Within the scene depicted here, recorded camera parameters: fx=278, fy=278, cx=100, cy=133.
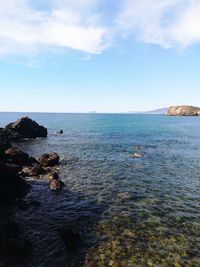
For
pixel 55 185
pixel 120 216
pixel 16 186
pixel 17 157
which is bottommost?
pixel 120 216

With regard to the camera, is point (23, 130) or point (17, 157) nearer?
point (17, 157)

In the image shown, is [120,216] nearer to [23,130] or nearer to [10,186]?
[10,186]

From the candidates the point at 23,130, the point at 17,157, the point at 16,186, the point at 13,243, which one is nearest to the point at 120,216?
the point at 13,243

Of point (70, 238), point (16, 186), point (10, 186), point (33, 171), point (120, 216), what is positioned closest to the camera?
point (70, 238)

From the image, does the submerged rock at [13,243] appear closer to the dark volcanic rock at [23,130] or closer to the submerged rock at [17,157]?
the submerged rock at [17,157]

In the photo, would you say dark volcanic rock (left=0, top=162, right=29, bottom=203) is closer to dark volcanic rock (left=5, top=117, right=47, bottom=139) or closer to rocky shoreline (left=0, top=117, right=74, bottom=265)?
rocky shoreline (left=0, top=117, right=74, bottom=265)

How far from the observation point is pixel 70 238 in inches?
797

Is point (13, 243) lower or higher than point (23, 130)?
lower

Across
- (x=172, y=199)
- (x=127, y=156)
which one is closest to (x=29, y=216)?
(x=172, y=199)

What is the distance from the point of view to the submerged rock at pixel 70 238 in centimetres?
1994

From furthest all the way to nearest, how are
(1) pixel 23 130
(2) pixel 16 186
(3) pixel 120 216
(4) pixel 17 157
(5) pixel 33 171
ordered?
(1) pixel 23 130 → (4) pixel 17 157 → (5) pixel 33 171 → (2) pixel 16 186 → (3) pixel 120 216

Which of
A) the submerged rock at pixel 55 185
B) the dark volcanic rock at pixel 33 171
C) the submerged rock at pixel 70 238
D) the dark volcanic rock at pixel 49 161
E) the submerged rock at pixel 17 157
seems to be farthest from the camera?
the dark volcanic rock at pixel 49 161

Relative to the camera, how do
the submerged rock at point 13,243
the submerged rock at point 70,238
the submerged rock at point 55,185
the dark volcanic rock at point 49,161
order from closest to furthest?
the submerged rock at point 13,243, the submerged rock at point 70,238, the submerged rock at point 55,185, the dark volcanic rock at point 49,161

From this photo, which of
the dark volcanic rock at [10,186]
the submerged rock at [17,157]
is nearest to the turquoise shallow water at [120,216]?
the dark volcanic rock at [10,186]
